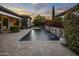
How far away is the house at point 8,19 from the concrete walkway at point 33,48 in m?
0.71

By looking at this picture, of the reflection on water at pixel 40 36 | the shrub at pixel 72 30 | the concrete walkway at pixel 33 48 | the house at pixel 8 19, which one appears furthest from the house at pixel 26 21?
the shrub at pixel 72 30

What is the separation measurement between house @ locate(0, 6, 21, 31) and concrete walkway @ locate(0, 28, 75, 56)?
27.9 inches

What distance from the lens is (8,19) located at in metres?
6.86

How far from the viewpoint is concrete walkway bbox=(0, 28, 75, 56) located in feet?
16.4

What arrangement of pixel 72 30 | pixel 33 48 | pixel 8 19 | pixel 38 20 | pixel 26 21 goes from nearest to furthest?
pixel 72 30 < pixel 33 48 < pixel 38 20 < pixel 26 21 < pixel 8 19

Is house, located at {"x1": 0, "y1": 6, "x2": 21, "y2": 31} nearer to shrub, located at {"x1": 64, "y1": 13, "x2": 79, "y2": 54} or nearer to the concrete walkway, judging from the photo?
the concrete walkway

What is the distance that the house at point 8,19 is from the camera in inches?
240

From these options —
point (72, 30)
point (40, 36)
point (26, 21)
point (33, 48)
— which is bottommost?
point (33, 48)

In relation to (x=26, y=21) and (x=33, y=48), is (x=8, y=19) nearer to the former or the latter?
(x=26, y=21)

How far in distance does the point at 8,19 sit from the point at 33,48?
2.14 metres

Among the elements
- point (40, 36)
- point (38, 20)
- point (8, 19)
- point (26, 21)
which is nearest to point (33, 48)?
point (40, 36)

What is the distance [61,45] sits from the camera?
220 inches

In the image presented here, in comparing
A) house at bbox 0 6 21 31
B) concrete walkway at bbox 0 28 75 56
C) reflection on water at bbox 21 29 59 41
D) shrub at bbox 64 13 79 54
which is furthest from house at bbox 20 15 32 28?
shrub at bbox 64 13 79 54

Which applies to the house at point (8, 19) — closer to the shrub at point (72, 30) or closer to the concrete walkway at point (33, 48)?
the concrete walkway at point (33, 48)
